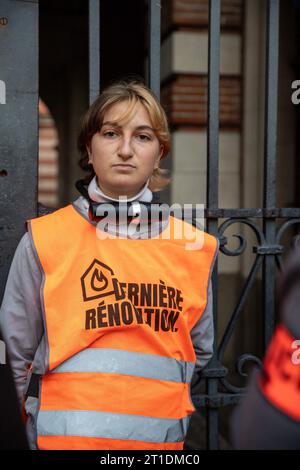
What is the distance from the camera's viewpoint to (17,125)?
7.29ft

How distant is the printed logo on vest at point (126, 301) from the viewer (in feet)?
6.15

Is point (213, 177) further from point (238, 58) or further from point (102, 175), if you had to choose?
point (238, 58)

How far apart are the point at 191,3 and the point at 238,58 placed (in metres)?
0.60

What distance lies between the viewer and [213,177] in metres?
2.39

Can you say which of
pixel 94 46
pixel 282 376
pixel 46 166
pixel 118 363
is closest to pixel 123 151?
pixel 94 46

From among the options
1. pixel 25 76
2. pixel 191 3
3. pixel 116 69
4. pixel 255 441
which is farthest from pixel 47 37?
pixel 255 441

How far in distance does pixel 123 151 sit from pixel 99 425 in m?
0.81

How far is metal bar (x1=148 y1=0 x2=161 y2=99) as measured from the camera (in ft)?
7.48

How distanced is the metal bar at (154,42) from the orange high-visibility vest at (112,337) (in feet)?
2.01

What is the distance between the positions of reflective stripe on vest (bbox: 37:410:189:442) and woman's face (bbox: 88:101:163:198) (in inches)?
26.9

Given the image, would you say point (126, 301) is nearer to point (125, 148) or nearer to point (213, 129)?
point (125, 148)

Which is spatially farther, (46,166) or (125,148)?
(46,166)

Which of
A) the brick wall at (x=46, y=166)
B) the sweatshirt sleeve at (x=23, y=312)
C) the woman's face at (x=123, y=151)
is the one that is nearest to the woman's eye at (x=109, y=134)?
the woman's face at (x=123, y=151)

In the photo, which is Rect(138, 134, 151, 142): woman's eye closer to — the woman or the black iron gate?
the woman
